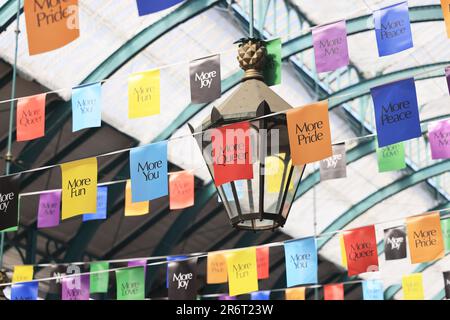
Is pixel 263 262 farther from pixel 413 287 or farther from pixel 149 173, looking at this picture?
pixel 149 173

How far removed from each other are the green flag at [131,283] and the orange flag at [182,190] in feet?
3.11

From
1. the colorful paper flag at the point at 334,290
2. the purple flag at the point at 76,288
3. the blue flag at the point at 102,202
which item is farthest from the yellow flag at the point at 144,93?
the colorful paper flag at the point at 334,290

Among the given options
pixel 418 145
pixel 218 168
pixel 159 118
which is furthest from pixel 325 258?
pixel 218 168

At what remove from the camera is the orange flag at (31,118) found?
27.9 feet

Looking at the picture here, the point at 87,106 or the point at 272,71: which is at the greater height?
the point at 87,106

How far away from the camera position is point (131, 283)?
10672mm

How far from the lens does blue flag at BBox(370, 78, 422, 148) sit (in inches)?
259

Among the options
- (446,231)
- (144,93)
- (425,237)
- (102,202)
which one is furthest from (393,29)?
(446,231)

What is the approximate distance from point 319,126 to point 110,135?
8822 mm

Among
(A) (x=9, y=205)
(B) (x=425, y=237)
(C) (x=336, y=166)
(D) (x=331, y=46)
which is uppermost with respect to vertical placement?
(C) (x=336, y=166)

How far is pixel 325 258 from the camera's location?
20.7 m

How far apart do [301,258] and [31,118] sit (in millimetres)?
3549

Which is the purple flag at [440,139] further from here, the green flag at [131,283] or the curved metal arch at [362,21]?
the green flag at [131,283]

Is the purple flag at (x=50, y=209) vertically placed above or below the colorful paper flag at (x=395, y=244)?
above
